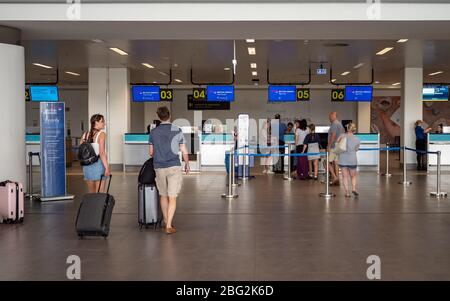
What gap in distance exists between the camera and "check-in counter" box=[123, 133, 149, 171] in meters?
19.4

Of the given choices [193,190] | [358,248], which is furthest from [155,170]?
[193,190]

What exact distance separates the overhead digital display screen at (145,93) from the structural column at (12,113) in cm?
1088

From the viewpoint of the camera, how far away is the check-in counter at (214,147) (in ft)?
→ 62.4

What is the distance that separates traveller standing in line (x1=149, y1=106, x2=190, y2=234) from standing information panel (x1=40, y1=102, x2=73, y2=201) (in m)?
4.38

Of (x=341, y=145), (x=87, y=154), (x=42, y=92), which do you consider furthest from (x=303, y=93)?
(x=87, y=154)

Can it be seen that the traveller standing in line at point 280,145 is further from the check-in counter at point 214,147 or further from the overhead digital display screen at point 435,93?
the overhead digital display screen at point 435,93

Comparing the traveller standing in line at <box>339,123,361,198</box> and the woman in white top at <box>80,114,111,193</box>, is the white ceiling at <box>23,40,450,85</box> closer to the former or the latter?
the traveller standing in line at <box>339,123,361,198</box>

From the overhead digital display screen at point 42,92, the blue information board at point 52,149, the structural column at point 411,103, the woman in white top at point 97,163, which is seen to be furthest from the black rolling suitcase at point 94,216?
the overhead digital display screen at point 42,92

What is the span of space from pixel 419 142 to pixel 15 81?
13655 mm

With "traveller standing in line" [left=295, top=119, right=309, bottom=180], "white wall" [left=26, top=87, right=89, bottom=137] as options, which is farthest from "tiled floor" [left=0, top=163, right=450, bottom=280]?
"white wall" [left=26, top=87, right=89, bottom=137]

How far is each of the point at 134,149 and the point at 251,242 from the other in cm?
1308

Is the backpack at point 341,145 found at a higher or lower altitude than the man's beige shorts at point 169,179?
higher
